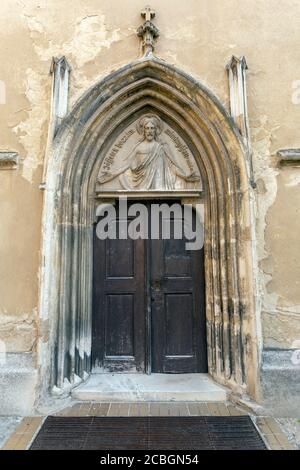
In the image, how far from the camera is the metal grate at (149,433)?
272cm

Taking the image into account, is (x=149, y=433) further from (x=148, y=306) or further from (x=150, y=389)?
(x=148, y=306)

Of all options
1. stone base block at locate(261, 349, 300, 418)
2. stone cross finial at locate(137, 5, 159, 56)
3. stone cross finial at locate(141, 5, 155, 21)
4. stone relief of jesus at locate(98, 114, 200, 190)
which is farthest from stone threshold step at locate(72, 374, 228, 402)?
stone cross finial at locate(141, 5, 155, 21)

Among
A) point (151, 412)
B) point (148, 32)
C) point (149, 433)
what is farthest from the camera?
point (148, 32)

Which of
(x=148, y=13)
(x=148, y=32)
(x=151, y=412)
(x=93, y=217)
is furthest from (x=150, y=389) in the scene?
(x=148, y=13)

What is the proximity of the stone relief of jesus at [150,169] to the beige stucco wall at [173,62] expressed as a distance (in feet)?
2.74

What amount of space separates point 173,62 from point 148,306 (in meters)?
3.07

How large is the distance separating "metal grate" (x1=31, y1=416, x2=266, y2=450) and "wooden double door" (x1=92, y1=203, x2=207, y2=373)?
2.94ft

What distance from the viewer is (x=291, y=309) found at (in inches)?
141

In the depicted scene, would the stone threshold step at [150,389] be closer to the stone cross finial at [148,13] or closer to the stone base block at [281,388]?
the stone base block at [281,388]

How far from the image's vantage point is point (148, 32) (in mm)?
3967

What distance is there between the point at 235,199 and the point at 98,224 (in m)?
1.75

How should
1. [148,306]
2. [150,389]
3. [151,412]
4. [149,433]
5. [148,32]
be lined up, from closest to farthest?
[149,433] → [151,412] → [150,389] → [148,32] → [148,306]
